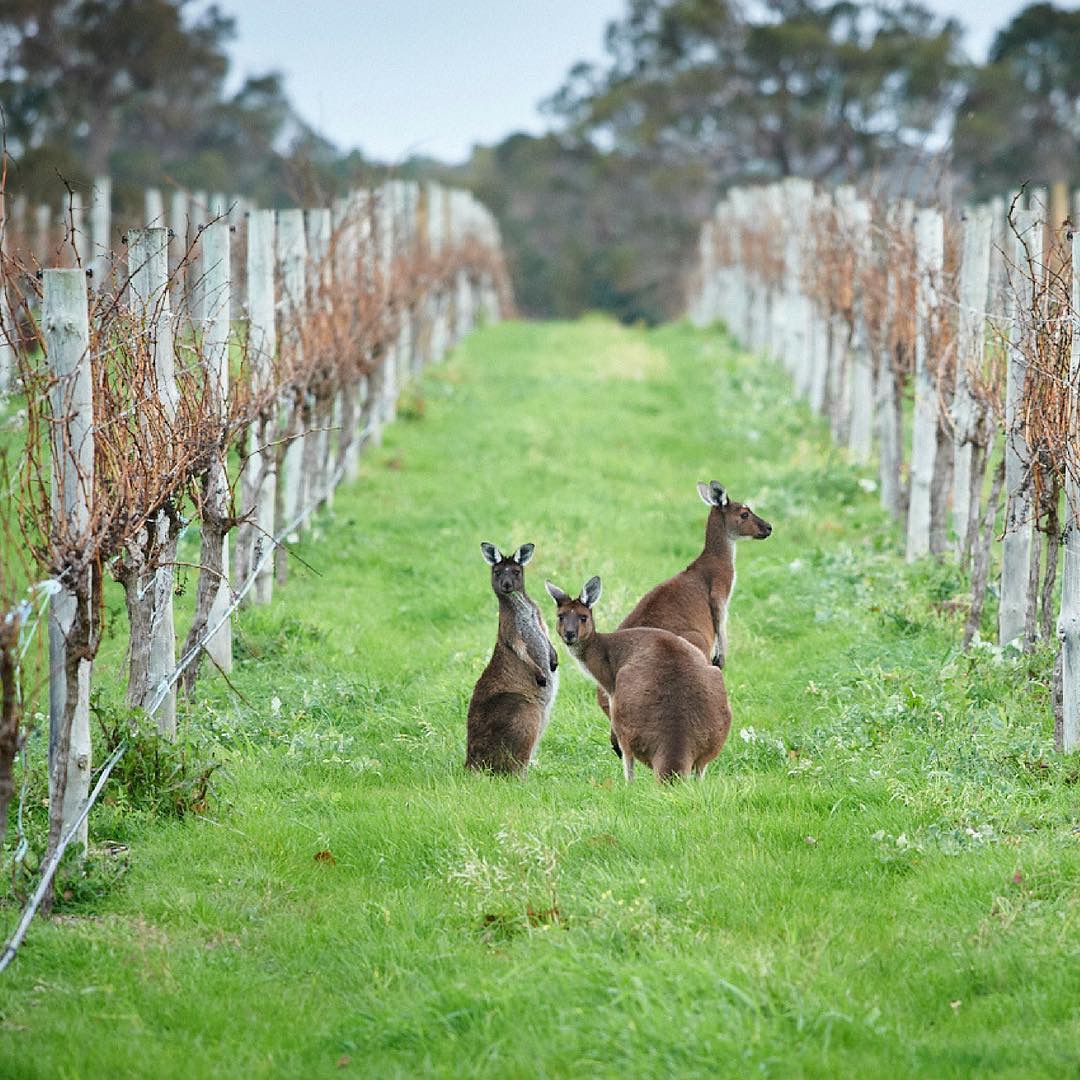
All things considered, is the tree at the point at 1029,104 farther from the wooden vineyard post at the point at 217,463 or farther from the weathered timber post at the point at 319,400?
the wooden vineyard post at the point at 217,463

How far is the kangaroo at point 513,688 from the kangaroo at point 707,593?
0.47m

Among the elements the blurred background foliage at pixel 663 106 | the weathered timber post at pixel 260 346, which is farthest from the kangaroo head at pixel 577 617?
the blurred background foliage at pixel 663 106

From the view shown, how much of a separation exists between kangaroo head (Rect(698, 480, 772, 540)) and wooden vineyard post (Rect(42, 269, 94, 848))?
5.49 meters

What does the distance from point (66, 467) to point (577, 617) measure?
3.25 metres

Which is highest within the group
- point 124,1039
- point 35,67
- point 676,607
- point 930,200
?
point 35,67

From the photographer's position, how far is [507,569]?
8961mm

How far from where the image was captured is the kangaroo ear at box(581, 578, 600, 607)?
892cm

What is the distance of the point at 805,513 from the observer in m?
15.9

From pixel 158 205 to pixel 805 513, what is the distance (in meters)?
18.6

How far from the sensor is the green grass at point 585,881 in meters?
5.25

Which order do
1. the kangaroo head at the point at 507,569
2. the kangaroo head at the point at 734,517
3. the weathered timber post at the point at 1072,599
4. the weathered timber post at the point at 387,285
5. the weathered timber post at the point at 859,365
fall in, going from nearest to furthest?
the weathered timber post at the point at 1072,599, the kangaroo head at the point at 507,569, the kangaroo head at the point at 734,517, the weathered timber post at the point at 859,365, the weathered timber post at the point at 387,285

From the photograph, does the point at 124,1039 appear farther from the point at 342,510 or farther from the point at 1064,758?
the point at 342,510

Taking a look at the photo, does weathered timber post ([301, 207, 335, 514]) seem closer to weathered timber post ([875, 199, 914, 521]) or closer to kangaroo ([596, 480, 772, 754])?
kangaroo ([596, 480, 772, 754])

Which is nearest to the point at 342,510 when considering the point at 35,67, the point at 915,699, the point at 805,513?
the point at 805,513
